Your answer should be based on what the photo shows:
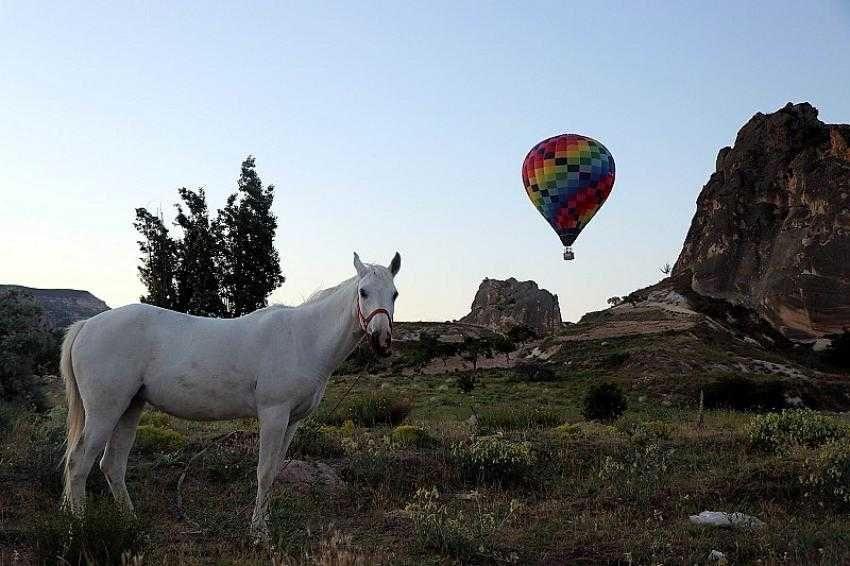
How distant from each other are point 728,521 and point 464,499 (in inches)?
112

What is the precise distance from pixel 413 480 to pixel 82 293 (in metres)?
121

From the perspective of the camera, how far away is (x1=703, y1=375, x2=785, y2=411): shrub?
92.5 ft

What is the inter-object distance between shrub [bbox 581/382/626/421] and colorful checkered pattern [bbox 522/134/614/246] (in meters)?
11.0

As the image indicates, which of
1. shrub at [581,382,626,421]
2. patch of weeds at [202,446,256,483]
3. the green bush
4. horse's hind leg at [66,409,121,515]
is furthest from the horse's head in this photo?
shrub at [581,382,626,421]

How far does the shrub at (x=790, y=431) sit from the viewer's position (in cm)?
1125

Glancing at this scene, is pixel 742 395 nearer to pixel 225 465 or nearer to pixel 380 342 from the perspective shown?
pixel 225 465

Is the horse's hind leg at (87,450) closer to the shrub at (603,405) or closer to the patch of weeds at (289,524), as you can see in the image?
the patch of weeds at (289,524)

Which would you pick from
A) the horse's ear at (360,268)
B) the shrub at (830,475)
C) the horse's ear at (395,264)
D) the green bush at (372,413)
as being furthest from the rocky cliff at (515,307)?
the horse's ear at (360,268)

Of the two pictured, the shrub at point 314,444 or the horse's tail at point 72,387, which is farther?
the shrub at point 314,444

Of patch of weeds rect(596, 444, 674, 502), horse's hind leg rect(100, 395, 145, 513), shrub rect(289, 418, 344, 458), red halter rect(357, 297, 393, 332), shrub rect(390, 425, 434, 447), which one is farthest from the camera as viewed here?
shrub rect(390, 425, 434, 447)

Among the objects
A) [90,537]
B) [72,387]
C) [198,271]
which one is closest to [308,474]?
[72,387]

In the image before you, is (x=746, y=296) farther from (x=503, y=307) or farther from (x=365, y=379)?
(x=365, y=379)

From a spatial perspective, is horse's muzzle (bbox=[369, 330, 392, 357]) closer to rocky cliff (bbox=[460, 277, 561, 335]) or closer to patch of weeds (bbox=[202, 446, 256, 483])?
patch of weeds (bbox=[202, 446, 256, 483])

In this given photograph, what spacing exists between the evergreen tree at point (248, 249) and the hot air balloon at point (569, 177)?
1124 centimetres
